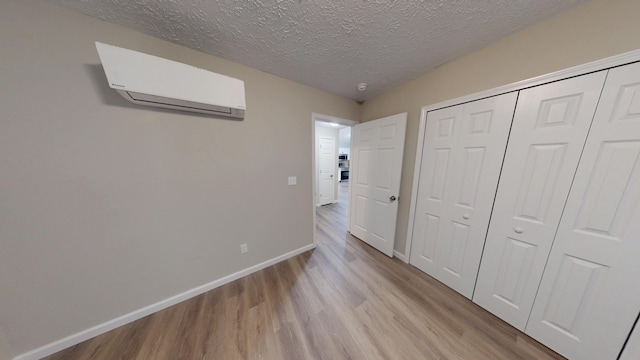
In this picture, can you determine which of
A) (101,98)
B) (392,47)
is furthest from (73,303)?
(392,47)

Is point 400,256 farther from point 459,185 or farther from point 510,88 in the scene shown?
point 510,88

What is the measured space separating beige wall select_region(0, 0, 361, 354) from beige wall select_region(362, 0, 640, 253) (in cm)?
163

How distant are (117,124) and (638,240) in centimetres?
341

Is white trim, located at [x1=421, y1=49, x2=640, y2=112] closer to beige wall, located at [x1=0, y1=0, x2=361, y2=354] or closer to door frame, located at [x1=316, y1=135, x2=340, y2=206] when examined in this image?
beige wall, located at [x1=0, y1=0, x2=361, y2=354]

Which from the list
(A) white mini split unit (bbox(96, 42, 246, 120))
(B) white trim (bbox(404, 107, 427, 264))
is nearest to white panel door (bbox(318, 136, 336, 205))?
(B) white trim (bbox(404, 107, 427, 264))

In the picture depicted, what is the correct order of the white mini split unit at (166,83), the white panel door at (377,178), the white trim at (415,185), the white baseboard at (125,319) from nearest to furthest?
1. the white mini split unit at (166,83)
2. the white baseboard at (125,319)
3. the white trim at (415,185)
4. the white panel door at (377,178)

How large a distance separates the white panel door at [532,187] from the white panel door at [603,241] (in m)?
0.05

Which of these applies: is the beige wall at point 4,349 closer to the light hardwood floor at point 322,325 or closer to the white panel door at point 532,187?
the light hardwood floor at point 322,325

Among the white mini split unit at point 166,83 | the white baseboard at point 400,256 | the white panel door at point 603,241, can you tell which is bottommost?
the white baseboard at point 400,256

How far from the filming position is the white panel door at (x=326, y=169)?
13.8 feet

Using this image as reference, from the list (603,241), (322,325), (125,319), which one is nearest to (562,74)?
(603,241)

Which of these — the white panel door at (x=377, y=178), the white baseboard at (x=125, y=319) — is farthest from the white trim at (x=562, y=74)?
the white baseboard at (x=125, y=319)

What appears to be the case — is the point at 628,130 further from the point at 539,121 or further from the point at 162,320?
the point at 162,320

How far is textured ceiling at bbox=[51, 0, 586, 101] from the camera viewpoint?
3.41 ft
